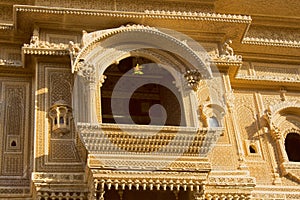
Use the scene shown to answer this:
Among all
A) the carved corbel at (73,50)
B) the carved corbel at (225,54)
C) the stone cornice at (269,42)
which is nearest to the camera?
the carved corbel at (73,50)

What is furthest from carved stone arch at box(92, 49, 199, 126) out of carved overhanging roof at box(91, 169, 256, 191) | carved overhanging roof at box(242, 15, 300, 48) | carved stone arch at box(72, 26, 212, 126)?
carved overhanging roof at box(242, 15, 300, 48)

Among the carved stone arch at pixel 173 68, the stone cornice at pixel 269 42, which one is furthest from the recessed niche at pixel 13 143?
the stone cornice at pixel 269 42

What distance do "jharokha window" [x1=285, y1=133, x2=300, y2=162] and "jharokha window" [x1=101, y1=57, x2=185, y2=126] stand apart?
2.56m

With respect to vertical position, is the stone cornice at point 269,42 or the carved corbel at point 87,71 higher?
the stone cornice at point 269,42

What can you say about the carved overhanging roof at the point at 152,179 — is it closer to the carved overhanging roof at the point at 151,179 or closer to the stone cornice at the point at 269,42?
the carved overhanging roof at the point at 151,179

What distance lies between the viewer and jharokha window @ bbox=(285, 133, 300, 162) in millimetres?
10844

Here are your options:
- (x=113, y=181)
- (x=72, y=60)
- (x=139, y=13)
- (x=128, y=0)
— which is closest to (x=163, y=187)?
(x=113, y=181)

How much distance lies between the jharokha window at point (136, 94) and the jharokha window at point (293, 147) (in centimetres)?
256

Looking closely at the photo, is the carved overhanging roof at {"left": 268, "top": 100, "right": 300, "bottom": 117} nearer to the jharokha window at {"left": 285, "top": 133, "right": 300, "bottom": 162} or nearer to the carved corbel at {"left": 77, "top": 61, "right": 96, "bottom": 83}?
the jharokha window at {"left": 285, "top": 133, "right": 300, "bottom": 162}

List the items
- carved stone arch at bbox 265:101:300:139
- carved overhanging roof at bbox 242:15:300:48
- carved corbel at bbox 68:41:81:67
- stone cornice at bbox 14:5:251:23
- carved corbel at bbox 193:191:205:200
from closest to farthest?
carved corbel at bbox 193:191:205:200 → carved corbel at bbox 68:41:81:67 → stone cornice at bbox 14:5:251:23 → carved stone arch at bbox 265:101:300:139 → carved overhanging roof at bbox 242:15:300:48

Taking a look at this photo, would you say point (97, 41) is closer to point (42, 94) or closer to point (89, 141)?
point (42, 94)

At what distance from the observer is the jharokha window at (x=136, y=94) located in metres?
10.4

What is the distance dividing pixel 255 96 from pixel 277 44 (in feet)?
4.24

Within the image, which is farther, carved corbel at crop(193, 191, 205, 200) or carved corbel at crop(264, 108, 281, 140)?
carved corbel at crop(264, 108, 281, 140)
